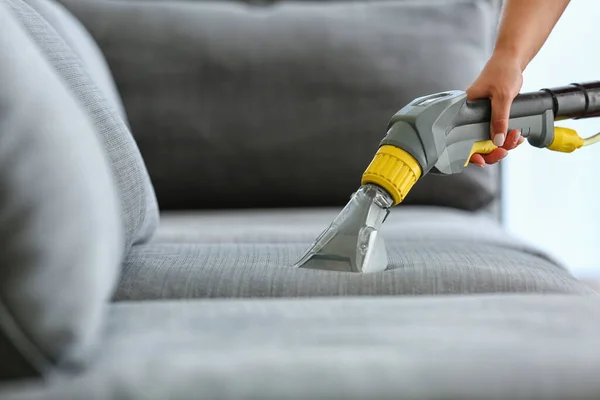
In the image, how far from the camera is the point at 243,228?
1065 mm

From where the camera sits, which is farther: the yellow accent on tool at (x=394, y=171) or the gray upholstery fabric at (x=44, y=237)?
the yellow accent on tool at (x=394, y=171)

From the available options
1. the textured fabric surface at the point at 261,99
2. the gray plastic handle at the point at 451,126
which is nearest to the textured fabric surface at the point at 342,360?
the gray plastic handle at the point at 451,126

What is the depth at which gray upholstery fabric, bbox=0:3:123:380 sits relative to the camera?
0.43 meters

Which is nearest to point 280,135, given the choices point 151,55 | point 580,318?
point 151,55

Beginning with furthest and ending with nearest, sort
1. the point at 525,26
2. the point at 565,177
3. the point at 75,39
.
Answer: the point at 565,177 → the point at 75,39 → the point at 525,26

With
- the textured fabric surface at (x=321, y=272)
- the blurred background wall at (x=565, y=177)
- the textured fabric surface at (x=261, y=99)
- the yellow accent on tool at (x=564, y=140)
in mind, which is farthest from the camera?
the blurred background wall at (x=565, y=177)

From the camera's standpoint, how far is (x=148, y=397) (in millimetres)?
416

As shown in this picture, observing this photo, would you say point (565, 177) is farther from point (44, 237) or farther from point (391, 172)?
point (44, 237)

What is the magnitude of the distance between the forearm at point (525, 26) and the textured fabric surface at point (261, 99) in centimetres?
41

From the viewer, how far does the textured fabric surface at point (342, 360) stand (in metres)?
0.42

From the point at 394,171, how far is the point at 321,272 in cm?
12

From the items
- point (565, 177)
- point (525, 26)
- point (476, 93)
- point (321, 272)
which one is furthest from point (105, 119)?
point (565, 177)

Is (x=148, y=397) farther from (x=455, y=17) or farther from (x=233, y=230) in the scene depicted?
(x=455, y=17)

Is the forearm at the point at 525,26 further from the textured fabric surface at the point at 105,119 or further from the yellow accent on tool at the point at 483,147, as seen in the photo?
the textured fabric surface at the point at 105,119
